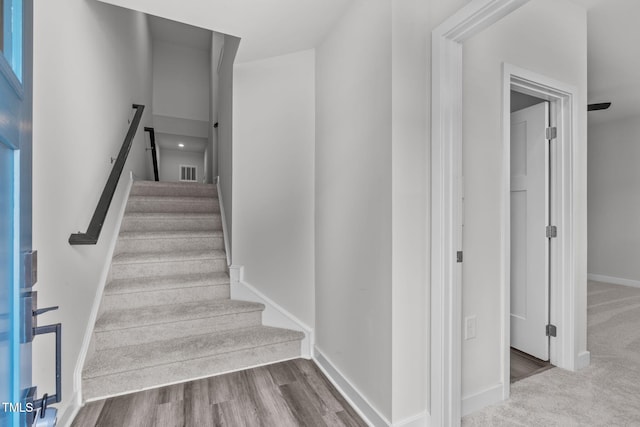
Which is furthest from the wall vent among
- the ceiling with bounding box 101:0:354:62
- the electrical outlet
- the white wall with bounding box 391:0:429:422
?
the electrical outlet

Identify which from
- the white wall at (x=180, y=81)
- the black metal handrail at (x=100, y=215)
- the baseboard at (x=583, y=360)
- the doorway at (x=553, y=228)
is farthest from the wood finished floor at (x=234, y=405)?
the white wall at (x=180, y=81)

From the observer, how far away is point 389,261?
Answer: 1427mm

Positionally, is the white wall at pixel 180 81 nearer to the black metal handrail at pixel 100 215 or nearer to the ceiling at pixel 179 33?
the ceiling at pixel 179 33

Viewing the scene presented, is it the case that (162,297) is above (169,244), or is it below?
below

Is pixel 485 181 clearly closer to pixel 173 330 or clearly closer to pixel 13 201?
pixel 13 201

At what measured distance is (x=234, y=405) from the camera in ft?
5.49

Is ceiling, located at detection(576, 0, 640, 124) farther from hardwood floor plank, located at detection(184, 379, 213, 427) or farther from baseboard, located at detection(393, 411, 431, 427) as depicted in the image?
hardwood floor plank, located at detection(184, 379, 213, 427)

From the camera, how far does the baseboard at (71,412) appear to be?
56.5 inches

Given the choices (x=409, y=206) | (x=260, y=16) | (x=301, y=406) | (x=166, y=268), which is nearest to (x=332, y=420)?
(x=301, y=406)

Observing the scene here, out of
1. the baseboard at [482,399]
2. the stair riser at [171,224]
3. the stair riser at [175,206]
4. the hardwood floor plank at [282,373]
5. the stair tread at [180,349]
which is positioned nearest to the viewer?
the baseboard at [482,399]

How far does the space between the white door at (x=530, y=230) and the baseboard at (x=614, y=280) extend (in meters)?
3.74

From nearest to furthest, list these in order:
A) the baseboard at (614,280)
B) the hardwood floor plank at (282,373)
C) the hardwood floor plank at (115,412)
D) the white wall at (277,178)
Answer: the hardwood floor plank at (115,412)
the hardwood floor plank at (282,373)
the white wall at (277,178)
the baseboard at (614,280)

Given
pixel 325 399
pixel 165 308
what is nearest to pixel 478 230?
pixel 325 399

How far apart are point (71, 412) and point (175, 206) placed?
2213 millimetres
